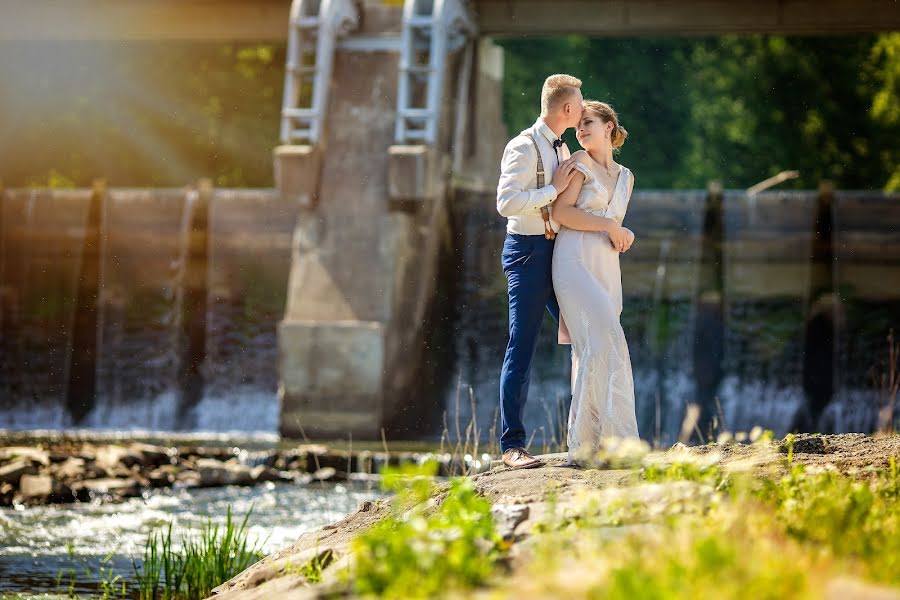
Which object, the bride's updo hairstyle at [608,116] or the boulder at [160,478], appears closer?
the bride's updo hairstyle at [608,116]

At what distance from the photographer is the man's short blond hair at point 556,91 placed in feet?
19.3

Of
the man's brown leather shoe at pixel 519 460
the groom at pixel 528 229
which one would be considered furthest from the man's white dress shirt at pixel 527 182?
the man's brown leather shoe at pixel 519 460

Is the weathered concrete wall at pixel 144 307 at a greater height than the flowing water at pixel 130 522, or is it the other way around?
the weathered concrete wall at pixel 144 307

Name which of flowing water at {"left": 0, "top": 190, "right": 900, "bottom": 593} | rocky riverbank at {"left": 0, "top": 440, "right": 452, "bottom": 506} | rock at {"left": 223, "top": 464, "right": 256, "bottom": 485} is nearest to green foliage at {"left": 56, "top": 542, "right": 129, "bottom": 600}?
rocky riverbank at {"left": 0, "top": 440, "right": 452, "bottom": 506}

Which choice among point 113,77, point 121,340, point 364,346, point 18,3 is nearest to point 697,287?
point 364,346

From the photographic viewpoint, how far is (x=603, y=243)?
5.94 m

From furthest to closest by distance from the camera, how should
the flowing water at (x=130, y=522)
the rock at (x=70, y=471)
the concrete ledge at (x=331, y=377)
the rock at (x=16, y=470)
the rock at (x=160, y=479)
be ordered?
the concrete ledge at (x=331, y=377)
the rock at (x=160, y=479)
the rock at (x=70, y=471)
the rock at (x=16, y=470)
the flowing water at (x=130, y=522)

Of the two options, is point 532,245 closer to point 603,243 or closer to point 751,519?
point 603,243

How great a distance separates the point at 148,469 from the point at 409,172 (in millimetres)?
5477

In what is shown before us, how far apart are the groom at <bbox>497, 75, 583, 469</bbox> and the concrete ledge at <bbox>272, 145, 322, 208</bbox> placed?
1103 cm

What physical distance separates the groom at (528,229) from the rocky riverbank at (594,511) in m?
0.29

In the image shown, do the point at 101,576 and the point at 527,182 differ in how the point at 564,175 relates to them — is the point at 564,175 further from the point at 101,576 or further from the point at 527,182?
the point at 101,576

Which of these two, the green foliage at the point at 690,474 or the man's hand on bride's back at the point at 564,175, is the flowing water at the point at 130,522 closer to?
the man's hand on bride's back at the point at 564,175

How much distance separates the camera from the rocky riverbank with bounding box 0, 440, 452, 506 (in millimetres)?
11242
